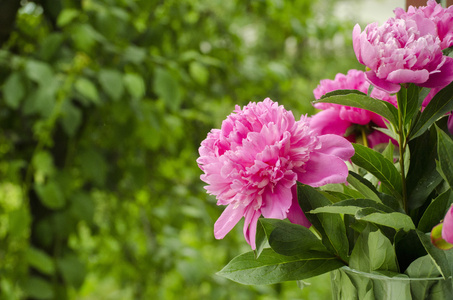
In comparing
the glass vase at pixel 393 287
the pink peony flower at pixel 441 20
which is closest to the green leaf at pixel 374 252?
the glass vase at pixel 393 287

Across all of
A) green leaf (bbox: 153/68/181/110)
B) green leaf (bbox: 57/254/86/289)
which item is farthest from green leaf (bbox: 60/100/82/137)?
green leaf (bbox: 57/254/86/289)

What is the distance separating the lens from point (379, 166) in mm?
281

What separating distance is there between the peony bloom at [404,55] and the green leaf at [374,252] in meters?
0.07

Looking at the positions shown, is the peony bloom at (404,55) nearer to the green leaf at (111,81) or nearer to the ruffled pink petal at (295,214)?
the ruffled pink petal at (295,214)

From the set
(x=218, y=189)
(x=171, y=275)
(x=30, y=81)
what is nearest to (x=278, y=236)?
(x=218, y=189)

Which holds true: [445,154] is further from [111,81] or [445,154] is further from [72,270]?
[72,270]

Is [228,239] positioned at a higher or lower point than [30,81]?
lower

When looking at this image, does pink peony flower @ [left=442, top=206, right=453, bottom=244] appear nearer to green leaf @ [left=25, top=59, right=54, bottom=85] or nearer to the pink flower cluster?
the pink flower cluster

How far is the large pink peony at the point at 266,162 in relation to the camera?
26 centimetres

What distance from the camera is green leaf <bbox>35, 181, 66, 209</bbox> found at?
802mm

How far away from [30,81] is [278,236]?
681 mm

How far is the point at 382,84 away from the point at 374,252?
3.3 inches

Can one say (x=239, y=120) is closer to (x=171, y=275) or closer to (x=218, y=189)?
(x=218, y=189)

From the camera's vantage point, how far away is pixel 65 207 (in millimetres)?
892
